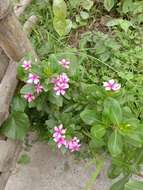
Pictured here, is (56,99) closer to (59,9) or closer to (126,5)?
(59,9)

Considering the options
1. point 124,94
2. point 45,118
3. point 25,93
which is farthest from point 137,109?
point 25,93

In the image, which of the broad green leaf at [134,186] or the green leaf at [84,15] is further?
the green leaf at [84,15]

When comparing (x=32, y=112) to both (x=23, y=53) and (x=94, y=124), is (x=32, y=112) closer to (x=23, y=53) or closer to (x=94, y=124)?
(x=23, y=53)

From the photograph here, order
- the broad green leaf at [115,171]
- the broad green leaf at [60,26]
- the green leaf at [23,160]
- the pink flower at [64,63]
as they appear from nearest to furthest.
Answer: the broad green leaf at [115,171] < the pink flower at [64,63] < the green leaf at [23,160] < the broad green leaf at [60,26]

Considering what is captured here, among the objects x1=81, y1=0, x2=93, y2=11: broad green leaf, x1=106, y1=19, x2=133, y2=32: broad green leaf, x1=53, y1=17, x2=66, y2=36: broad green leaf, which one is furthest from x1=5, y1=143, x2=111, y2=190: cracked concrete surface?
x1=81, y1=0, x2=93, y2=11: broad green leaf

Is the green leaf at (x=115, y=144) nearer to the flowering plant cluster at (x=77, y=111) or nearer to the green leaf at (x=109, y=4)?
the flowering plant cluster at (x=77, y=111)

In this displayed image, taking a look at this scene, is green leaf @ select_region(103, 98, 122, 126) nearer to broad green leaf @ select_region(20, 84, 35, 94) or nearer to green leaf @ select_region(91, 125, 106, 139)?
green leaf @ select_region(91, 125, 106, 139)

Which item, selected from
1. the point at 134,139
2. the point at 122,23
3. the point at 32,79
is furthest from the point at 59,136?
the point at 122,23

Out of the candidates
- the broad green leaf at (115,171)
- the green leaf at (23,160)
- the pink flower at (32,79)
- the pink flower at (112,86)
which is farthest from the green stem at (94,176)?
the pink flower at (32,79)
